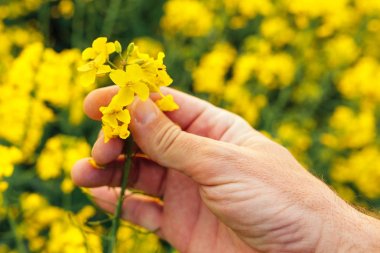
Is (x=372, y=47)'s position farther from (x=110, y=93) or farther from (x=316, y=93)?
(x=110, y=93)

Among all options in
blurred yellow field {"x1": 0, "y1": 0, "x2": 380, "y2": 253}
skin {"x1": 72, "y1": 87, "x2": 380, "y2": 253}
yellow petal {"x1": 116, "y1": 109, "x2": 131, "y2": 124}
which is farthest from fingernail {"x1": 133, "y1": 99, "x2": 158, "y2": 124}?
blurred yellow field {"x1": 0, "y1": 0, "x2": 380, "y2": 253}

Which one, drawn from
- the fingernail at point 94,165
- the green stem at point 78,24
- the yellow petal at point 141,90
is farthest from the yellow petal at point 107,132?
the green stem at point 78,24

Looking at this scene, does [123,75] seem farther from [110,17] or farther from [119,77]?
[110,17]

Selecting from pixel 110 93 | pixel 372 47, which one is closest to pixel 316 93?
pixel 372 47

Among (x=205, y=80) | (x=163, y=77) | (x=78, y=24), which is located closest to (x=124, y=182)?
(x=163, y=77)

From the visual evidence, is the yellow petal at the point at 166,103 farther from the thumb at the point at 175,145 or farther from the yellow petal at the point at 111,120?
the yellow petal at the point at 111,120

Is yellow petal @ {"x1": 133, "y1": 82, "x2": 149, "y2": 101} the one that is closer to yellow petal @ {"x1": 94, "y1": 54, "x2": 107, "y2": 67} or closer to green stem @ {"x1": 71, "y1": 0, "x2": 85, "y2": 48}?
yellow petal @ {"x1": 94, "y1": 54, "x2": 107, "y2": 67}

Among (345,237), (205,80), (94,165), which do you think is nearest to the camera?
(345,237)
